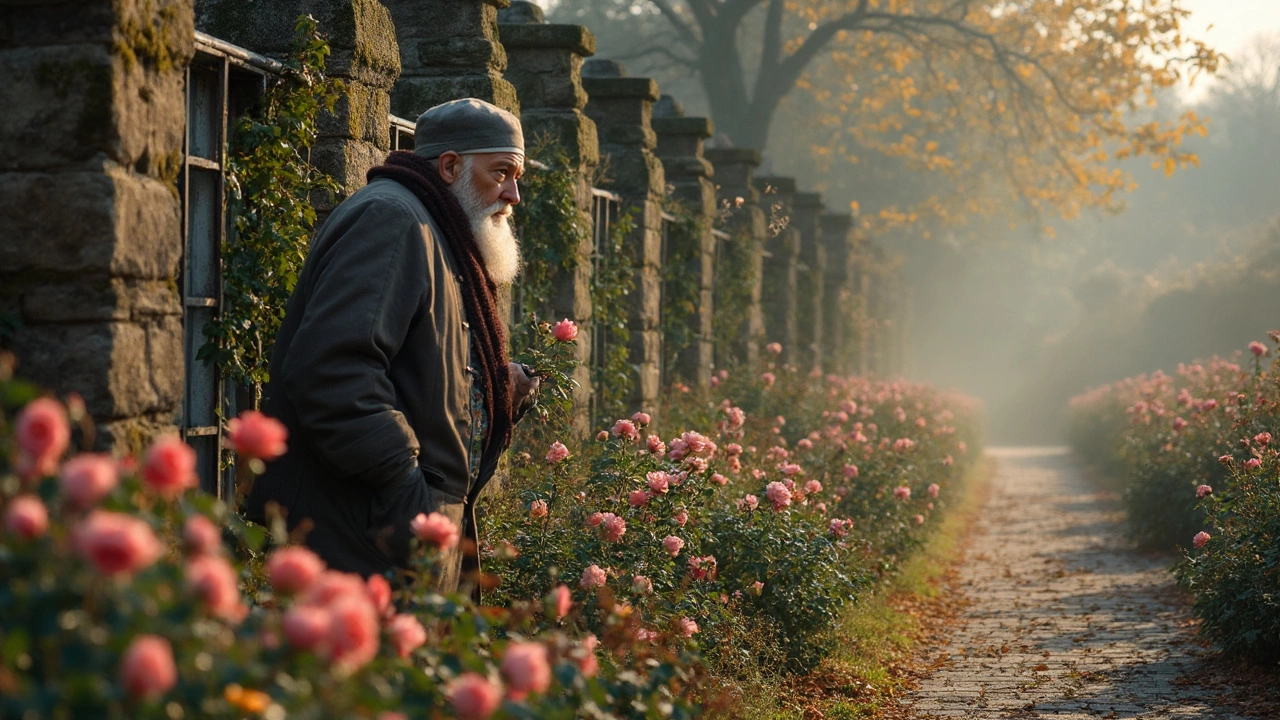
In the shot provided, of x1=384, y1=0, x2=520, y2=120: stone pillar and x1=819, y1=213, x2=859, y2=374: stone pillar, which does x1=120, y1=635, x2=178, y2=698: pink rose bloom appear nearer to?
x1=384, y1=0, x2=520, y2=120: stone pillar

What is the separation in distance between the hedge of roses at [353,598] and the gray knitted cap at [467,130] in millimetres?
1044

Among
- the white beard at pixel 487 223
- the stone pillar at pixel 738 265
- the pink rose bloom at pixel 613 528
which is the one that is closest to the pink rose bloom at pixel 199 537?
the white beard at pixel 487 223

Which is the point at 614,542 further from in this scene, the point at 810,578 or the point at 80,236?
the point at 80,236

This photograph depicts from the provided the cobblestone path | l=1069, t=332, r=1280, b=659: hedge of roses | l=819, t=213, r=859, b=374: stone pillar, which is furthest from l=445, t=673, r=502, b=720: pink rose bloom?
l=819, t=213, r=859, b=374: stone pillar

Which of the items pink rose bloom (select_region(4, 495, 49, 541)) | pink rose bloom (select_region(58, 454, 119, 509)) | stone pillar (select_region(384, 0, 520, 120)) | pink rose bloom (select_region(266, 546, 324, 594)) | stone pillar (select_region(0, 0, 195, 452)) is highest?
stone pillar (select_region(384, 0, 520, 120))

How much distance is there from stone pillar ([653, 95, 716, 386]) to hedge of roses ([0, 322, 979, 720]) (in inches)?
204

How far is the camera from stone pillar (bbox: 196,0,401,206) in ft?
15.6

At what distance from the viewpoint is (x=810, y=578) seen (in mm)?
5973

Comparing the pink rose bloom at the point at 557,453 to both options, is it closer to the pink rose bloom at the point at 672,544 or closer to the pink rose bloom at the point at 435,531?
the pink rose bloom at the point at 672,544

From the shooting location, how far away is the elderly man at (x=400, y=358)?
320 cm

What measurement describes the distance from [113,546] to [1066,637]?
6.45m

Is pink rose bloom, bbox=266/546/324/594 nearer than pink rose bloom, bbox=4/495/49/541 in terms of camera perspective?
No

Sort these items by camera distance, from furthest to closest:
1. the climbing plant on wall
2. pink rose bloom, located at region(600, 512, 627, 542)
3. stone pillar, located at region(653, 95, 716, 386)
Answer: stone pillar, located at region(653, 95, 716, 386) < pink rose bloom, located at region(600, 512, 627, 542) < the climbing plant on wall

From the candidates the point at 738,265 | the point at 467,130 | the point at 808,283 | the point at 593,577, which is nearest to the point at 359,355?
the point at 467,130
